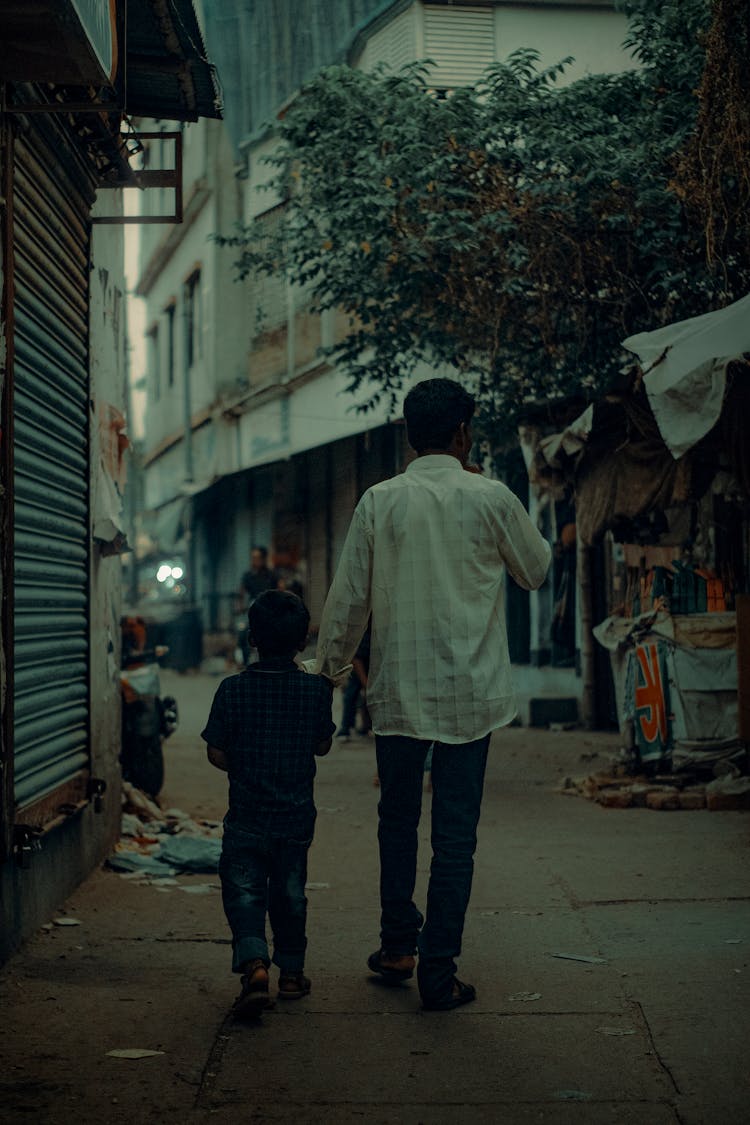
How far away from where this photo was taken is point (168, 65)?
20.4 feet

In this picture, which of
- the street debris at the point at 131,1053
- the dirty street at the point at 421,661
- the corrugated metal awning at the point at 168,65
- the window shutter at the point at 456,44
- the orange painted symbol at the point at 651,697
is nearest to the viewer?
the street debris at the point at 131,1053

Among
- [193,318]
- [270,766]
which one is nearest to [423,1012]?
[270,766]

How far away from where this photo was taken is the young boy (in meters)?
4.38

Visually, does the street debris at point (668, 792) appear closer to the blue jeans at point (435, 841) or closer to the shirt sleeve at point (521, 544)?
the blue jeans at point (435, 841)

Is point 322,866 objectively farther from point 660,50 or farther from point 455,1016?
point 660,50

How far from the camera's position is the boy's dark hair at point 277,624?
14.5ft

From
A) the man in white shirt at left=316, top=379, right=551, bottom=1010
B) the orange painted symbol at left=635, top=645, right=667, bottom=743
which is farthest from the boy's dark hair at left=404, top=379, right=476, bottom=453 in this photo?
the orange painted symbol at left=635, top=645, right=667, bottom=743

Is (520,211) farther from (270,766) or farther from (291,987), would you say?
(291,987)

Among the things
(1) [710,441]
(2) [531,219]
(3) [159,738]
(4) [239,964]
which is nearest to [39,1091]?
(4) [239,964]

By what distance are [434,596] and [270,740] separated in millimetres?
690

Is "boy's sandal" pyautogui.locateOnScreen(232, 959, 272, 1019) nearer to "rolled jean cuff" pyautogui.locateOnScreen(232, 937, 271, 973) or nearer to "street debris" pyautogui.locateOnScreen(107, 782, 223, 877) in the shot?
"rolled jean cuff" pyautogui.locateOnScreen(232, 937, 271, 973)

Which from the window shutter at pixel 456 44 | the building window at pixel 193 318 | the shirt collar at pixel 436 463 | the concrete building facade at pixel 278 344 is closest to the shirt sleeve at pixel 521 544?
the shirt collar at pixel 436 463

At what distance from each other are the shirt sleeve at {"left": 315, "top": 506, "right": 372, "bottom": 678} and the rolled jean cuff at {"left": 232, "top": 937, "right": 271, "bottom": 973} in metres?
0.86

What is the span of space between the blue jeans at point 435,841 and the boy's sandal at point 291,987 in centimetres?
33
